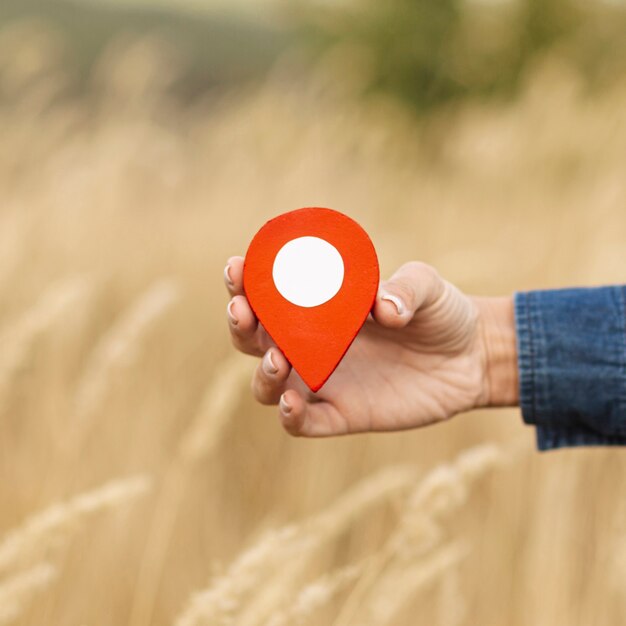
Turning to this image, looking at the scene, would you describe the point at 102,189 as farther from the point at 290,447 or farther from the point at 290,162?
the point at 290,447

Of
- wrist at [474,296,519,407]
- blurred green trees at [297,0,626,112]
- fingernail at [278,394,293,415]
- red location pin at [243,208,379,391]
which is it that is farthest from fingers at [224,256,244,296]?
blurred green trees at [297,0,626,112]

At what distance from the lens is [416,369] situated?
1.19 m

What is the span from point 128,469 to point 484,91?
4.19 metres

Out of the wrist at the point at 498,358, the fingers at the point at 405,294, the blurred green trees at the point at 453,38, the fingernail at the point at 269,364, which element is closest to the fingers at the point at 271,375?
the fingernail at the point at 269,364

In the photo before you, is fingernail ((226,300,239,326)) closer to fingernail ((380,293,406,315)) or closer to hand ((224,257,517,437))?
hand ((224,257,517,437))

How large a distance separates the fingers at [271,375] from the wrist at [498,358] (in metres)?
0.38

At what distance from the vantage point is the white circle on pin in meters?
0.89

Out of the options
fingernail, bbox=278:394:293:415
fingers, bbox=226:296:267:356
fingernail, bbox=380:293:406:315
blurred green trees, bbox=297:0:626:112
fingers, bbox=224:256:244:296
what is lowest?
fingernail, bbox=278:394:293:415

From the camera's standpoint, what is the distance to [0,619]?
0.77 meters

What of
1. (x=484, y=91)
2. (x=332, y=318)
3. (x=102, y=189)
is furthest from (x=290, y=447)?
(x=484, y=91)

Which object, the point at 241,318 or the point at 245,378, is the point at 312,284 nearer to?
the point at 241,318

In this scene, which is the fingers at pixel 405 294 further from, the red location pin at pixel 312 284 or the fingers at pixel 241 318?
the fingers at pixel 241 318

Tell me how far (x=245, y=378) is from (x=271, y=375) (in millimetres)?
374

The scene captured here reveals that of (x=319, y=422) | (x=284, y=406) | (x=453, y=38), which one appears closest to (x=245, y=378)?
(x=319, y=422)
